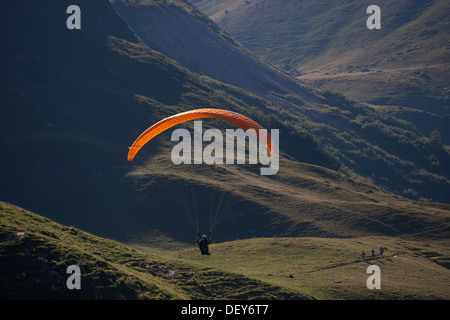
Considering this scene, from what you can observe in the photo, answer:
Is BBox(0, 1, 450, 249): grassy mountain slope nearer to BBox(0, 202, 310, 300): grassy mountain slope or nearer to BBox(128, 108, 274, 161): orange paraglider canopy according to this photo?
BBox(0, 202, 310, 300): grassy mountain slope

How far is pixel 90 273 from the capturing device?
30.3 m

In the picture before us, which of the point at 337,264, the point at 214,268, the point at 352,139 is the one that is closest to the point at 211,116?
the point at 214,268

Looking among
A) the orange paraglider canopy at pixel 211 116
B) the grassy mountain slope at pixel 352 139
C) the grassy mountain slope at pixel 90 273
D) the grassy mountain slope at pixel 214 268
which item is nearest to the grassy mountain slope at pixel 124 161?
the grassy mountain slope at pixel 352 139

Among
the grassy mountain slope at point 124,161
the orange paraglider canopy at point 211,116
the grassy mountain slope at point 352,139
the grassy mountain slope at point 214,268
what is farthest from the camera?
the grassy mountain slope at point 352,139

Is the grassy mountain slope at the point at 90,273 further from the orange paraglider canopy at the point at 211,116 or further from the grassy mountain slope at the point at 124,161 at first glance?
the grassy mountain slope at the point at 124,161

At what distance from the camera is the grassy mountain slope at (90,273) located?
28.1 metres

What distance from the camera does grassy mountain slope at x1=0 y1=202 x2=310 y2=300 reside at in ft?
92.2

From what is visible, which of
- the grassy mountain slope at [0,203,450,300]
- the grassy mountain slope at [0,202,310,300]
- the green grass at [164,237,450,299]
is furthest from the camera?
the green grass at [164,237,450,299]

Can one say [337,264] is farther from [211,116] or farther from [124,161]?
[124,161]

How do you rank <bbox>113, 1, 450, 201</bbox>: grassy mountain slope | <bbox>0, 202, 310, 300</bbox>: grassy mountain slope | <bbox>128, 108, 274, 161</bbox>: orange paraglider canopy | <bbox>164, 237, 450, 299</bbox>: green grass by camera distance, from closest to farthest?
<bbox>0, 202, 310, 300</bbox>: grassy mountain slope
<bbox>128, 108, 274, 161</bbox>: orange paraglider canopy
<bbox>164, 237, 450, 299</bbox>: green grass
<bbox>113, 1, 450, 201</bbox>: grassy mountain slope

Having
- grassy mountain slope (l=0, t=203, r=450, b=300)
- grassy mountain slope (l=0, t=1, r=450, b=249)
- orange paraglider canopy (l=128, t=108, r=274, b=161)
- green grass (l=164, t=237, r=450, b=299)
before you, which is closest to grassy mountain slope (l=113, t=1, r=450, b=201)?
grassy mountain slope (l=0, t=1, r=450, b=249)

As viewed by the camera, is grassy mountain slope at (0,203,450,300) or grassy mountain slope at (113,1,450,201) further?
grassy mountain slope at (113,1,450,201)
